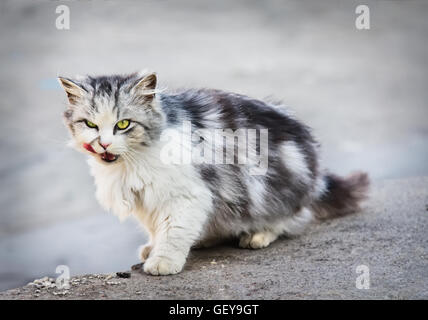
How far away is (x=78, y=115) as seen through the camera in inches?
83.7

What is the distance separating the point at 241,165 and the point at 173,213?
367mm

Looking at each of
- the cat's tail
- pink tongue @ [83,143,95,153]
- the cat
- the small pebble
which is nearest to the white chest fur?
the cat

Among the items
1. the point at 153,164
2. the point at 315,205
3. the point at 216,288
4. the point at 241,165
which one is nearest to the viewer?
the point at 216,288

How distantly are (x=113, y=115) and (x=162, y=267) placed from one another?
1.91 ft

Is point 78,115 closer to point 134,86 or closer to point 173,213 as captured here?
point 134,86

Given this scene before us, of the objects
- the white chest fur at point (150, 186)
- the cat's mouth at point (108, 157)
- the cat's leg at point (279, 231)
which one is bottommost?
the cat's leg at point (279, 231)

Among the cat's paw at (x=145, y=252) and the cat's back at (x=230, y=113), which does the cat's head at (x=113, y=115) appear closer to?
the cat's back at (x=230, y=113)

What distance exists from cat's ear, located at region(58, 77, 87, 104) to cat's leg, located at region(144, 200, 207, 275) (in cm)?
54

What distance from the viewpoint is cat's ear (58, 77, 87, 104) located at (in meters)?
2.14

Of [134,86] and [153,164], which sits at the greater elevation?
[134,86]

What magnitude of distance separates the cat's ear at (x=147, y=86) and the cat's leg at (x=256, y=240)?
787mm

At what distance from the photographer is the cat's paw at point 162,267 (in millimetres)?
2153

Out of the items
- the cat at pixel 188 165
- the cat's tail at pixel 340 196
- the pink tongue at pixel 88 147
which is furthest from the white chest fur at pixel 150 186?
the cat's tail at pixel 340 196
